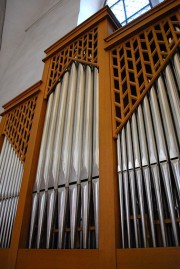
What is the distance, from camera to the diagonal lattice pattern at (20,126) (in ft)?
11.0

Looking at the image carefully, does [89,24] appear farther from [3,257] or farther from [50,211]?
[3,257]

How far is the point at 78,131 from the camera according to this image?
8.46 ft

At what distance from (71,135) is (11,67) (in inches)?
235

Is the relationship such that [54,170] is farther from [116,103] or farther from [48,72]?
[48,72]

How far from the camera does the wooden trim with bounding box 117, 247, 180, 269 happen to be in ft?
4.81

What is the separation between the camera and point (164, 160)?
1815 mm

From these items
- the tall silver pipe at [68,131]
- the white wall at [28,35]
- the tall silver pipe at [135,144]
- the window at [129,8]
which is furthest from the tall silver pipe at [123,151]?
the window at [129,8]

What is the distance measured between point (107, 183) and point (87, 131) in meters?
0.69

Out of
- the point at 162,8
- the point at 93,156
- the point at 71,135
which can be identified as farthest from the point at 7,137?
the point at 162,8

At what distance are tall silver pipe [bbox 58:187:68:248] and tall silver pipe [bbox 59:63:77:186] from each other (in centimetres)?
10

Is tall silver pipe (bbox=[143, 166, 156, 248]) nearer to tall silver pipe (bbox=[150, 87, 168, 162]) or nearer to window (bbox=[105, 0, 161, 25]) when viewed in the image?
tall silver pipe (bbox=[150, 87, 168, 162])

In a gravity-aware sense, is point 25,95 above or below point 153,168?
above

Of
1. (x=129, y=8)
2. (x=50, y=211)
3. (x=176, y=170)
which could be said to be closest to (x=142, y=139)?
(x=176, y=170)

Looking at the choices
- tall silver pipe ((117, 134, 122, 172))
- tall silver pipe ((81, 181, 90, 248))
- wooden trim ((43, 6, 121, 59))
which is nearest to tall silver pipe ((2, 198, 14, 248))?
tall silver pipe ((81, 181, 90, 248))
